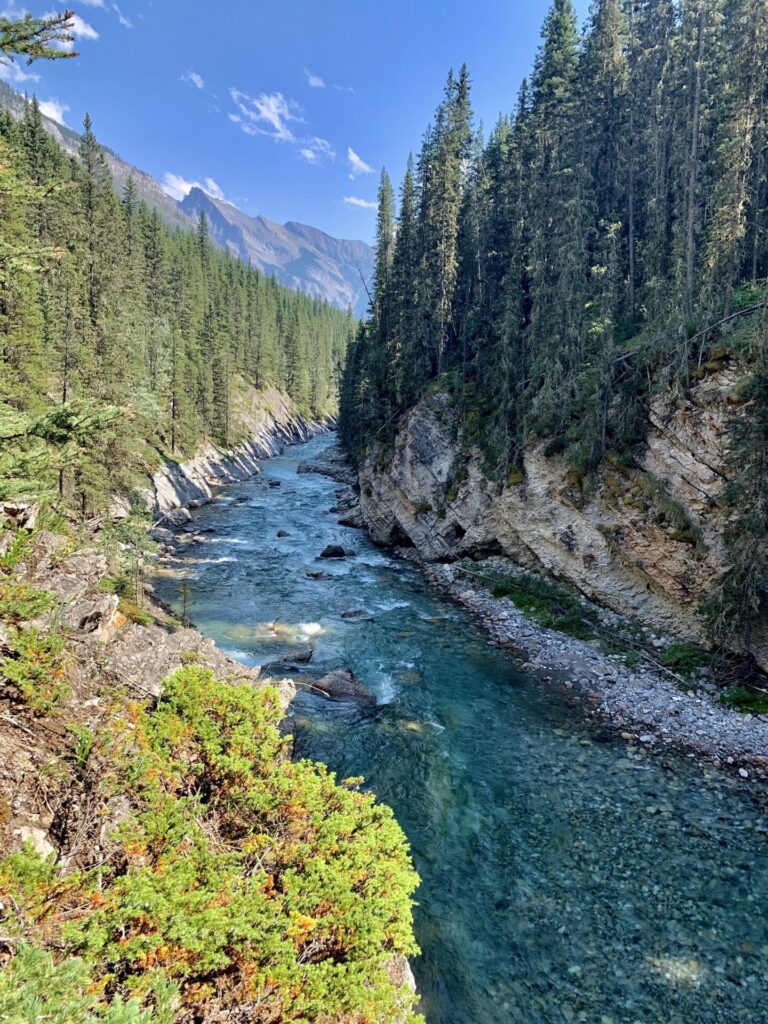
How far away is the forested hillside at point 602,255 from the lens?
20.8 meters

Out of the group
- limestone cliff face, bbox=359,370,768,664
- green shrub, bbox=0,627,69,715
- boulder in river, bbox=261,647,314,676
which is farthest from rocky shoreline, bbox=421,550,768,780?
green shrub, bbox=0,627,69,715

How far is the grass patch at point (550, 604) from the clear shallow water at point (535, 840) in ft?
12.5

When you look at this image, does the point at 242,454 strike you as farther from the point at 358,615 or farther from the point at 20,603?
the point at 20,603

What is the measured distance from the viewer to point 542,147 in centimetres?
3412

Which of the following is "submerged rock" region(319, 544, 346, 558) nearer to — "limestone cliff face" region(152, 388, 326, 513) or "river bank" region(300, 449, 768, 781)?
"river bank" region(300, 449, 768, 781)

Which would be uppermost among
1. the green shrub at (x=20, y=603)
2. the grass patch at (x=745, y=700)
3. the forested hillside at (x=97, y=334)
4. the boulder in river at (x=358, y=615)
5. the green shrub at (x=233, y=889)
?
the forested hillside at (x=97, y=334)

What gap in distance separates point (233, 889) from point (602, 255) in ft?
115

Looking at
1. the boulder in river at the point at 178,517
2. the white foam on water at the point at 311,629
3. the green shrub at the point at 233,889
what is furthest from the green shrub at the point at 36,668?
the boulder in river at the point at 178,517

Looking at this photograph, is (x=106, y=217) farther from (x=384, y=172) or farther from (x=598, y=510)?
(x=598, y=510)

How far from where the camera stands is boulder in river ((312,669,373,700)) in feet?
58.1

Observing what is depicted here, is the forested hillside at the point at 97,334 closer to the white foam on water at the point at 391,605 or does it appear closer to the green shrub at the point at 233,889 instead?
the green shrub at the point at 233,889

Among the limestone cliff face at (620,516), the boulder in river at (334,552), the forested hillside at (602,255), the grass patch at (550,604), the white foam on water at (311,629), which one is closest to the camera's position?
the limestone cliff face at (620,516)

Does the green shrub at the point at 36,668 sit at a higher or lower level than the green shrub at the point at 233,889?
higher

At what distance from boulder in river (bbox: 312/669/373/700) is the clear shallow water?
52cm
